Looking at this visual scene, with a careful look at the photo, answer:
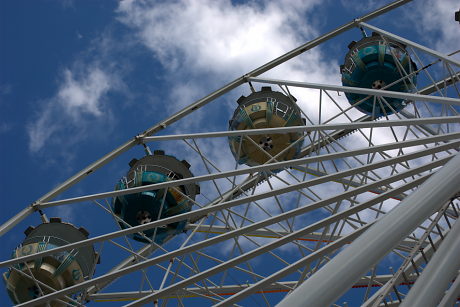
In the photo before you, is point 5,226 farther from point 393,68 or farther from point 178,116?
point 393,68

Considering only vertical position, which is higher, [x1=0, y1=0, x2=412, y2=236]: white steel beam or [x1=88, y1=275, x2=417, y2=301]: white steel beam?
[x1=0, y1=0, x2=412, y2=236]: white steel beam

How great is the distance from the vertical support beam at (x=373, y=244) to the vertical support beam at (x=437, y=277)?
19.4 inches

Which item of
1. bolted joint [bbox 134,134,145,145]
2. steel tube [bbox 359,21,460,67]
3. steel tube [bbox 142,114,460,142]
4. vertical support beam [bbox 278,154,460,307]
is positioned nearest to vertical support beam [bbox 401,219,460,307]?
vertical support beam [bbox 278,154,460,307]

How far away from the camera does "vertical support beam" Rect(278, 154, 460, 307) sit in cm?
541

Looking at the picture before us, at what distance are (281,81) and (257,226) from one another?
649 cm

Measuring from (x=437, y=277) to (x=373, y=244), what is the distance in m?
0.92

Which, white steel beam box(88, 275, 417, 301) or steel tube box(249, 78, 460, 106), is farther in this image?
white steel beam box(88, 275, 417, 301)

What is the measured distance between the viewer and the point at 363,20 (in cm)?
1723

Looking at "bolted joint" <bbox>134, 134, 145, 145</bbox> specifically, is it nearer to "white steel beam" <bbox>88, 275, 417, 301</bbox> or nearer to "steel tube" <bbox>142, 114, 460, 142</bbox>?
"steel tube" <bbox>142, 114, 460, 142</bbox>

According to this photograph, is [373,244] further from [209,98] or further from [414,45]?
[209,98]

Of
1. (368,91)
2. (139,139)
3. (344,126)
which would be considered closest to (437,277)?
(344,126)

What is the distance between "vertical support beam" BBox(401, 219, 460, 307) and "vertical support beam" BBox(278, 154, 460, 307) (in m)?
0.49

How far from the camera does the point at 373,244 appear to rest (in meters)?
6.09

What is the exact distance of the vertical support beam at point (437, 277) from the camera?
628 cm
